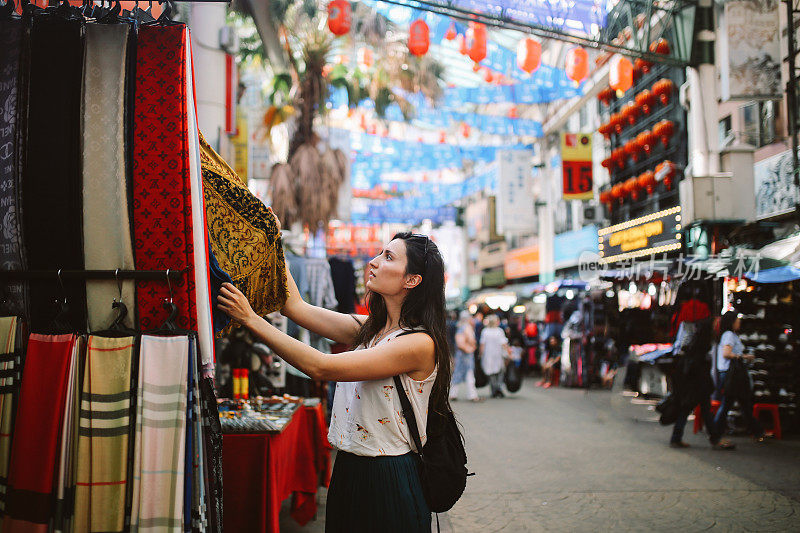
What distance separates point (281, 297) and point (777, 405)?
10.7 m

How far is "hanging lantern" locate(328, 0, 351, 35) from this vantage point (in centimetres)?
1078

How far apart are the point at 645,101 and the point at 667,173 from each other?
2.72 meters

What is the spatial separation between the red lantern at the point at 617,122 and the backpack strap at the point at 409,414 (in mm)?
19456

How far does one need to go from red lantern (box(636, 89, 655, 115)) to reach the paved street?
10.3 metres

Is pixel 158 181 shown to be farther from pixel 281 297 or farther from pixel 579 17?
pixel 579 17

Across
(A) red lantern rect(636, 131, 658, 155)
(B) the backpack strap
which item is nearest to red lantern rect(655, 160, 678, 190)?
(A) red lantern rect(636, 131, 658, 155)

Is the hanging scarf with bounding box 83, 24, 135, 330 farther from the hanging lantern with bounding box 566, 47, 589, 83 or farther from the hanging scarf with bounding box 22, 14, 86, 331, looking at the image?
the hanging lantern with bounding box 566, 47, 589, 83

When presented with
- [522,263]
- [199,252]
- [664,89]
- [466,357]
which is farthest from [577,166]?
[199,252]

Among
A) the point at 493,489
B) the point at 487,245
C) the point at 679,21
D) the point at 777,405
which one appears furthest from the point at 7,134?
the point at 487,245

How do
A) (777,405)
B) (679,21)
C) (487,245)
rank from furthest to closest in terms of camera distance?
1. (487,245)
2. (679,21)
3. (777,405)

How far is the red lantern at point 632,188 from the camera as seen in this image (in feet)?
63.6

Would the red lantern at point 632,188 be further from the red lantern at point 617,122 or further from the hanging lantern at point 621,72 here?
the hanging lantern at point 621,72

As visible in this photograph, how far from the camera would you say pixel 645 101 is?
62.9 feet

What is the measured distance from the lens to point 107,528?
192 centimetres
